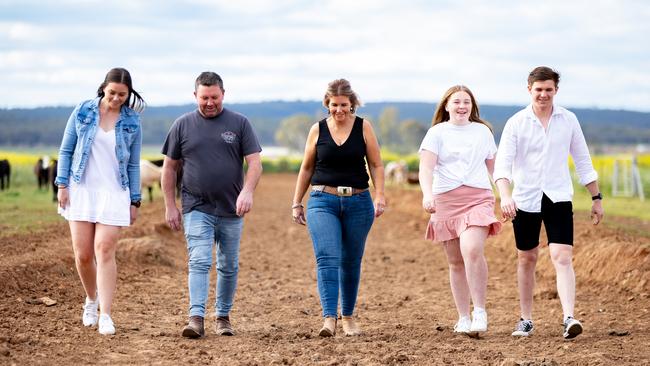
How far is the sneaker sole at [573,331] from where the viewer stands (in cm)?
752

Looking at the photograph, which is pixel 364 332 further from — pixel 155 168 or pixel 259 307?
pixel 155 168

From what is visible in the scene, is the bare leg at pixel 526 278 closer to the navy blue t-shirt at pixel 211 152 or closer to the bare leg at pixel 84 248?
the navy blue t-shirt at pixel 211 152

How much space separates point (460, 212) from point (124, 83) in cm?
282

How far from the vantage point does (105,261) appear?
25.7 feet

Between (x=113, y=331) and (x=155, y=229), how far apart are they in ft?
32.2

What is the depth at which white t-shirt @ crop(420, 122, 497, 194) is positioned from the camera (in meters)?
7.98

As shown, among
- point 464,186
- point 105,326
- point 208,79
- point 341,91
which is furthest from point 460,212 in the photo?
point 105,326

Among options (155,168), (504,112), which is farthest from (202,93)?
(504,112)

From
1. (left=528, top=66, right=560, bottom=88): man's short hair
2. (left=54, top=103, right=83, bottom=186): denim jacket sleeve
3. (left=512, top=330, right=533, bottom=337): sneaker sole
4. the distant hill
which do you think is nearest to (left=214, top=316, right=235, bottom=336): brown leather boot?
(left=54, top=103, right=83, bottom=186): denim jacket sleeve

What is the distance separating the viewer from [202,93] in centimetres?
773

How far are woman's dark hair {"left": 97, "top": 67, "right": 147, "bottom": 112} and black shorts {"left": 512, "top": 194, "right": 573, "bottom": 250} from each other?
3.12 meters

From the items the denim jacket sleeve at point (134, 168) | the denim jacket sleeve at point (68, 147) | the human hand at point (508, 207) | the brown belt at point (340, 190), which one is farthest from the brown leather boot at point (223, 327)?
the human hand at point (508, 207)

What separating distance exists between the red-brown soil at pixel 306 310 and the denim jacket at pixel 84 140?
1253 mm

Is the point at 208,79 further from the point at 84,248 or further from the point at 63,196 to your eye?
the point at 84,248
